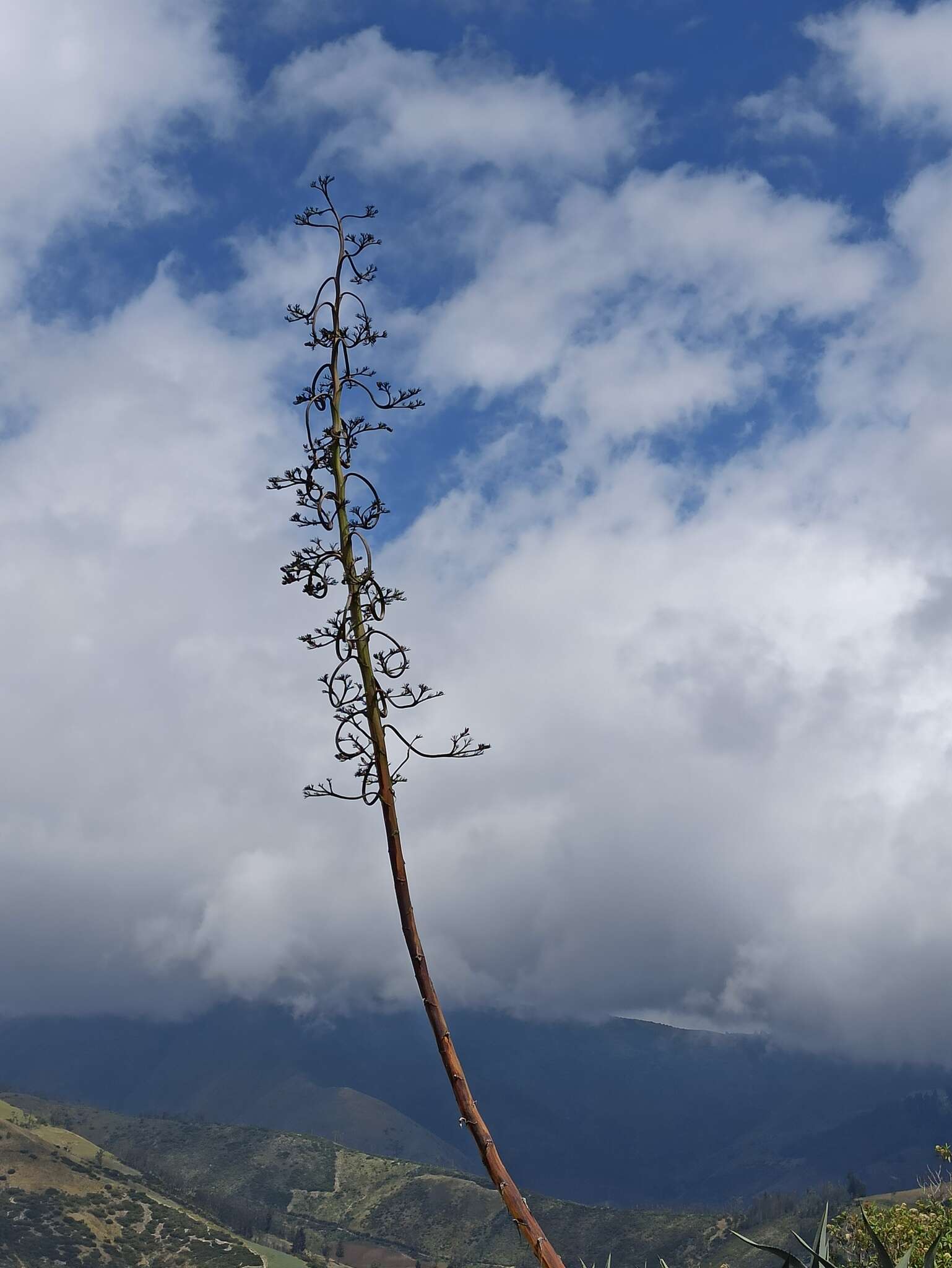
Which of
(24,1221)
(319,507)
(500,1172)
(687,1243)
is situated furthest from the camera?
(687,1243)

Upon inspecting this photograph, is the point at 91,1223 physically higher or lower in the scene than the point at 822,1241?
lower

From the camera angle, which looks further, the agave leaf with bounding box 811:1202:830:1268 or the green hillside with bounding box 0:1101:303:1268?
the green hillside with bounding box 0:1101:303:1268

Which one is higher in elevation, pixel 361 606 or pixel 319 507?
pixel 319 507

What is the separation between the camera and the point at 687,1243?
169125 mm

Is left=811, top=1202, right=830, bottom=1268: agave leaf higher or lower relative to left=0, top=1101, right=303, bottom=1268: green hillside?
higher

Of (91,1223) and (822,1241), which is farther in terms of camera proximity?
(91,1223)

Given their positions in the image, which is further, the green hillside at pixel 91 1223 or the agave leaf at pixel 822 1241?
the green hillside at pixel 91 1223

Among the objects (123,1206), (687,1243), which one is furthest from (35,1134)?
(687,1243)

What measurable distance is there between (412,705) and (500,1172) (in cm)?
212

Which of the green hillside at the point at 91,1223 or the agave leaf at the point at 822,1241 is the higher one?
the agave leaf at the point at 822,1241

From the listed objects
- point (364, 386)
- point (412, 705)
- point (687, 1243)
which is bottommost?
A: point (687, 1243)

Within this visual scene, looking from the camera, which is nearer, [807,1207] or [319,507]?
[319,507]

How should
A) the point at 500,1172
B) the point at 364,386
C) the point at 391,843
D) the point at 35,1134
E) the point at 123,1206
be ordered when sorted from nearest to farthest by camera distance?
the point at 500,1172 → the point at 391,843 → the point at 364,386 → the point at 123,1206 → the point at 35,1134

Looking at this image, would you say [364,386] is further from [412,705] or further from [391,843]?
[391,843]
